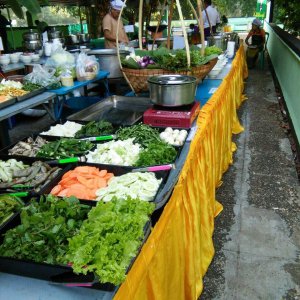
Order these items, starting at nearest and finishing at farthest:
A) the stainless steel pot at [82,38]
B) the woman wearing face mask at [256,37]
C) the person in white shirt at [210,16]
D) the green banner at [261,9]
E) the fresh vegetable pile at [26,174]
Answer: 1. the fresh vegetable pile at [26,174]
2. the person in white shirt at [210,16]
3. the stainless steel pot at [82,38]
4. the woman wearing face mask at [256,37]
5. the green banner at [261,9]

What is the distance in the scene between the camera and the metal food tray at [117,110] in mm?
2816

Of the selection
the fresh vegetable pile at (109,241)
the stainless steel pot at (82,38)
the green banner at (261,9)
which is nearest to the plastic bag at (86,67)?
the fresh vegetable pile at (109,241)

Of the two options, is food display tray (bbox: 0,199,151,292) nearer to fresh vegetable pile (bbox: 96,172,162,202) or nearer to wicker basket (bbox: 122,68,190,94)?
fresh vegetable pile (bbox: 96,172,162,202)

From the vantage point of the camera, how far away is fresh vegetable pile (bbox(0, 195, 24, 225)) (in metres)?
1.39

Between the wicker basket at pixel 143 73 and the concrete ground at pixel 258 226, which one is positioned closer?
the concrete ground at pixel 258 226

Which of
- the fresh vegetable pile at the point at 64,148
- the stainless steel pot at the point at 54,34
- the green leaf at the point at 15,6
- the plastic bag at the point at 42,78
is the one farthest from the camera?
the stainless steel pot at the point at 54,34

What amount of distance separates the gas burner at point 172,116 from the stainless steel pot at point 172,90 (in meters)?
0.07

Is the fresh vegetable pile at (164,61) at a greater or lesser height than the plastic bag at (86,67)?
greater

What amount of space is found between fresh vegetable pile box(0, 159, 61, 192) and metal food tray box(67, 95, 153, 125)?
900 millimetres

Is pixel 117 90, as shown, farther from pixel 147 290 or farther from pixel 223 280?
pixel 147 290

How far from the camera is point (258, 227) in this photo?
3.00 m

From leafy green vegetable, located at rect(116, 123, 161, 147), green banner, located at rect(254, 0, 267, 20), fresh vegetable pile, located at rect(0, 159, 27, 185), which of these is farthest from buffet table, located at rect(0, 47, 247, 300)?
green banner, located at rect(254, 0, 267, 20)

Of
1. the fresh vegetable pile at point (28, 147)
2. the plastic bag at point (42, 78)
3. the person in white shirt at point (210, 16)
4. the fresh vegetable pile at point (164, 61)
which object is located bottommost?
the fresh vegetable pile at point (28, 147)

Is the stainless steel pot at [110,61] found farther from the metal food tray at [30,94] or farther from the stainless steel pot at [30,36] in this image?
the stainless steel pot at [30,36]
